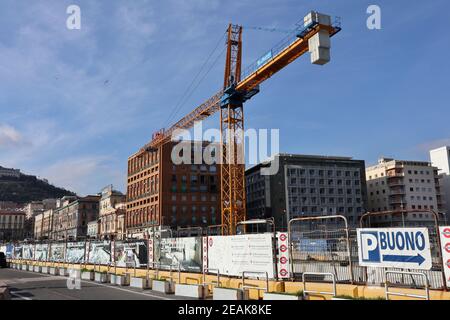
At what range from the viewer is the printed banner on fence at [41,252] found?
135 ft

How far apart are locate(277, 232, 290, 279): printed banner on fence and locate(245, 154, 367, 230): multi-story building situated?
275 ft

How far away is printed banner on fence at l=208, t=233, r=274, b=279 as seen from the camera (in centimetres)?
1463

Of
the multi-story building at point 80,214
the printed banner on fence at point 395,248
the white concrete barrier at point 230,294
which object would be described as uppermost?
the multi-story building at point 80,214

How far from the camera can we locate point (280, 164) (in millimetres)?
100188

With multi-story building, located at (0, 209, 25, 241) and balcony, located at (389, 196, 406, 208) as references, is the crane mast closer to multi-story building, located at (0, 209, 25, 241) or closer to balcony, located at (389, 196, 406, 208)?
balcony, located at (389, 196, 406, 208)

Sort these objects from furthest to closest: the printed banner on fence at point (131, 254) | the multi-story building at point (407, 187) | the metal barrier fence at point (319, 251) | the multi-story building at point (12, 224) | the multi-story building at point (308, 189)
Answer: the multi-story building at point (12, 224) → the multi-story building at point (407, 187) → the multi-story building at point (308, 189) → the printed banner on fence at point (131, 254) → the metal barrier fence at point (319, 251)

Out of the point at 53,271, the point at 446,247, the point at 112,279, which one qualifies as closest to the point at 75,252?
the point at 53,271

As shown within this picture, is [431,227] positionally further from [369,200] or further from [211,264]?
[369,200]

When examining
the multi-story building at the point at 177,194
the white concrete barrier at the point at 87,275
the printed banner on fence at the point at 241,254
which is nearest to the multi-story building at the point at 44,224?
the multi-story building at the point at 177,194

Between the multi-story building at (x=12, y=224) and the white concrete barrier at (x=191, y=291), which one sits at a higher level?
the multi-story building at (x=12, y=224)

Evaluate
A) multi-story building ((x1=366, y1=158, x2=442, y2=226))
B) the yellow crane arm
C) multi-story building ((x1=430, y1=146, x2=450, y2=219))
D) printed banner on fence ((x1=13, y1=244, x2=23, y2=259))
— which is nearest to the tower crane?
the yellow crane arm

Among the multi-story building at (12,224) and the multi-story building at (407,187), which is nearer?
the multi-story building at (407,187)

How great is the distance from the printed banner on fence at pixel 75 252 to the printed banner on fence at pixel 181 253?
40.9ft

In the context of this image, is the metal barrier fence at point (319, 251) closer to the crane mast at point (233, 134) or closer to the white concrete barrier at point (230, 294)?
the white concrete barrier at point (230, 294)
